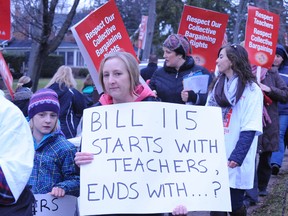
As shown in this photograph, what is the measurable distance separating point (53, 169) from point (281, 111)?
16.9 feet

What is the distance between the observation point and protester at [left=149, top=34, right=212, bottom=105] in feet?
17.8

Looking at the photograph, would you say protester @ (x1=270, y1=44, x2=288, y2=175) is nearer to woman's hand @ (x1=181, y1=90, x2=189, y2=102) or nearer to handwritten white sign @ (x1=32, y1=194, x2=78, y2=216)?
woman's hand @ (x1=181, y1=90, x2=189, y2=102)

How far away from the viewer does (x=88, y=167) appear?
10.4 feet

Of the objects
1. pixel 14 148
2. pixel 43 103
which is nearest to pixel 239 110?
pixel 43 103

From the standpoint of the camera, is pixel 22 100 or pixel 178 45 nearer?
pixel 178 45

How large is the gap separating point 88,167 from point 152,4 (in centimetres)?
2107

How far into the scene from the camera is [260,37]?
690cm

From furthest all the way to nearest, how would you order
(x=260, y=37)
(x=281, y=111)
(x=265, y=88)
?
(x=281, y=111) < (x=260, y=37) < (x=265, y=88)

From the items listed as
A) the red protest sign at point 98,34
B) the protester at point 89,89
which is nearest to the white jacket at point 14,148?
the red protest sign at point 98,34

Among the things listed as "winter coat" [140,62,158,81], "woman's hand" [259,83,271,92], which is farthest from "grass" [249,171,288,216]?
"winter coat" [140,62,158,81]

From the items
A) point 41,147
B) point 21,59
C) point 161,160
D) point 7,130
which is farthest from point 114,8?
point 21,59

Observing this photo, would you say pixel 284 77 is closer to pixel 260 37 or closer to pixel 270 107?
pixel 270 107

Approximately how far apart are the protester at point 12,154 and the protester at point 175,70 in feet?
9.94

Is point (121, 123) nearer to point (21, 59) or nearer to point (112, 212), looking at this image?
point (112, 212)
